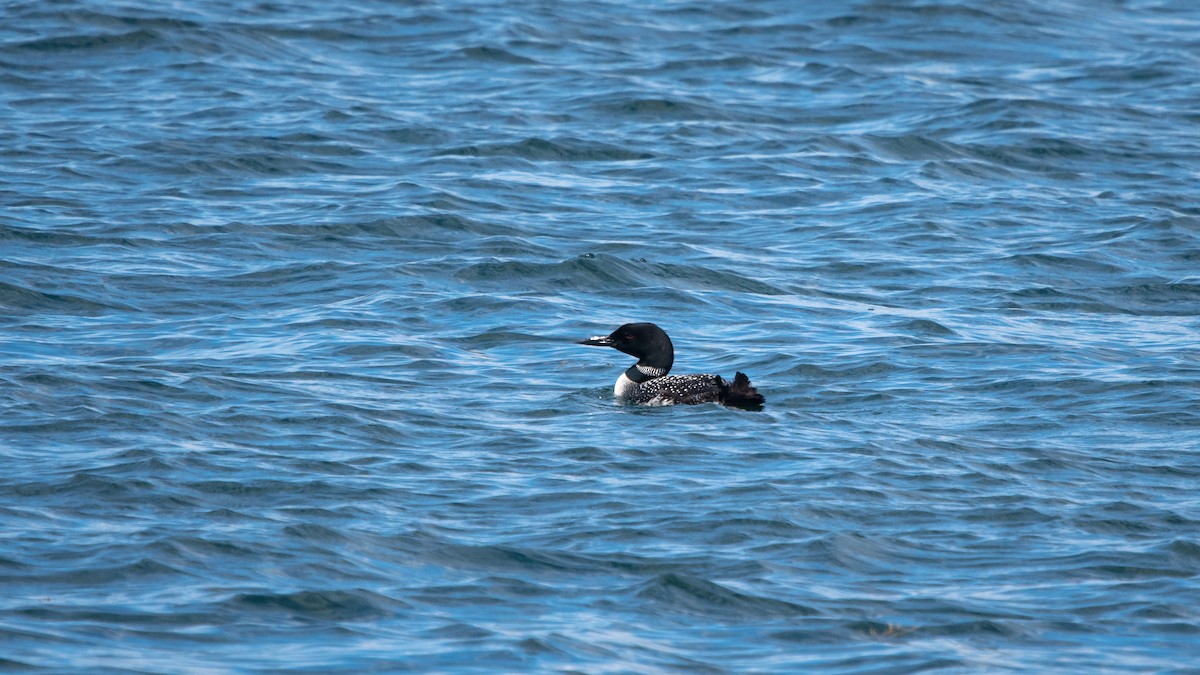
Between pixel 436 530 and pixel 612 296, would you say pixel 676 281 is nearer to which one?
pixel 612 296

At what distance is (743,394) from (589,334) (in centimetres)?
240

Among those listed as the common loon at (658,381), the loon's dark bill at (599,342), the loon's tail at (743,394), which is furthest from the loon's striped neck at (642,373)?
the loon's tail at (743,394)

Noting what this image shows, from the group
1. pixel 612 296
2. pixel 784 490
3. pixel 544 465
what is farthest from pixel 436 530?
pixel 612 296

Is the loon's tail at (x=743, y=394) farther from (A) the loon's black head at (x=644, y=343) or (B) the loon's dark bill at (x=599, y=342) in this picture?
(B) the loon's dark bill at (x=599, y=342)

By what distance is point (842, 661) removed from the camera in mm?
6781

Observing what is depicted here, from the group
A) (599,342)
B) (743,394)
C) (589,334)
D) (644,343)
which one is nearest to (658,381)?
(644,343)

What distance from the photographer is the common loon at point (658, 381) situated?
10.3 m

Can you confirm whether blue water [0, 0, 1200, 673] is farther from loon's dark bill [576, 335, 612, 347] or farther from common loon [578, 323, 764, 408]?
loon's dark bill [576, 335, 612, 347]

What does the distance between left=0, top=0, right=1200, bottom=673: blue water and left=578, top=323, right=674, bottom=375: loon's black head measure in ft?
1.37

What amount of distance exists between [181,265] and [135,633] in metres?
7.13

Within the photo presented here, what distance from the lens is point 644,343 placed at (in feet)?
36.9

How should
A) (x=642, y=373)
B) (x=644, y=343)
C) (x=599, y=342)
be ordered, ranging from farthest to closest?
1. (x=599, y=342)
2. (x=644, y=343)
3. (x=642, y=373)

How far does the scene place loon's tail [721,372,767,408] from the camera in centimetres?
1021

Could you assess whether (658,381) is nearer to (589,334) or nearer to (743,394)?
(743,394)
